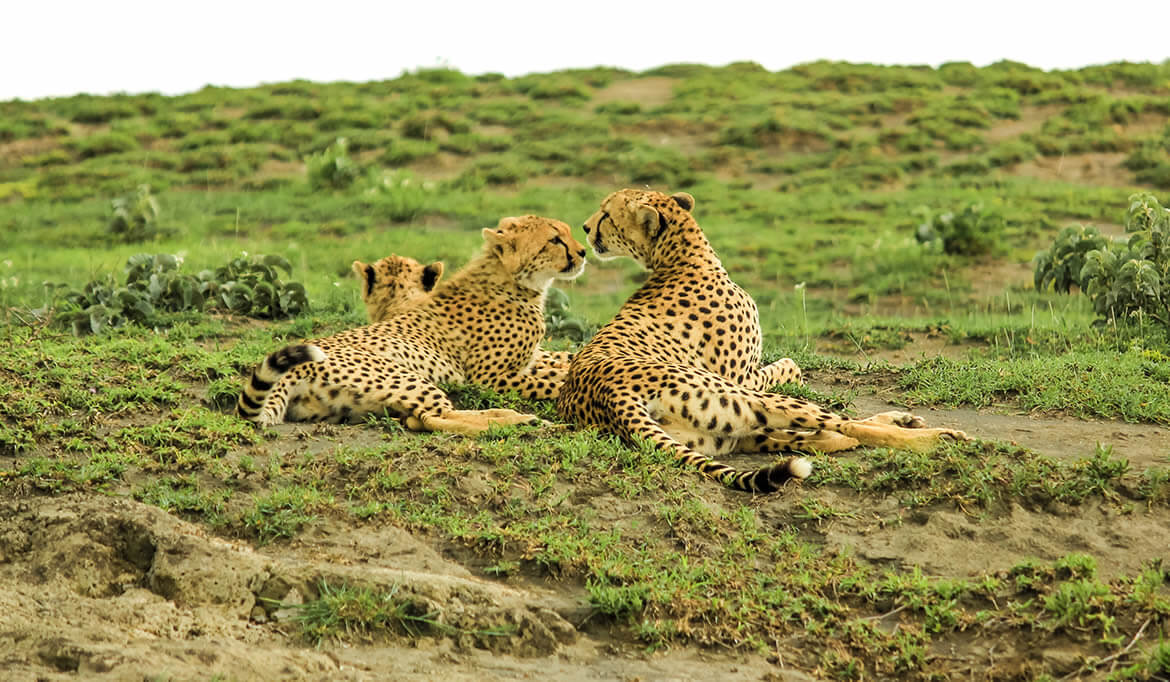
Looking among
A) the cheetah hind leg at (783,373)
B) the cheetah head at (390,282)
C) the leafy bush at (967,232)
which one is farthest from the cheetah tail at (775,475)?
the leafy bush at (967,232)

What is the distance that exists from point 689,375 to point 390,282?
2.08 meters

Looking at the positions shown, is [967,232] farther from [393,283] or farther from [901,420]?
[901,420]

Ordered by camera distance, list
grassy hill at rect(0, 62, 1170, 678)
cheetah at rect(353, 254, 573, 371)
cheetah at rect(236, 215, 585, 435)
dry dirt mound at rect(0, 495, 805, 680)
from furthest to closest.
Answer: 1. cheetah at rect(353, 254, 573, 371)
2. cheetah at rect(236, 215, 585, 435)
3. grassy hill at rect(0, 62, 1170, 678)
4. dry dirt mound at rect(0, 495, 805, 680)

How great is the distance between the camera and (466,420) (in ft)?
16.4

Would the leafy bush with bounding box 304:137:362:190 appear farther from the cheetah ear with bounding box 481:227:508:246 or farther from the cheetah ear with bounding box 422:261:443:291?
the cheetah ear with bounding box 481:227:508:246

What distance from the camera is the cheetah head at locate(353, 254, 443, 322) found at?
6375mm

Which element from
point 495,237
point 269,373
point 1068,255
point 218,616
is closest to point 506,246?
point 495,237

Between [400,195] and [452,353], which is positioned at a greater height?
[400,195]

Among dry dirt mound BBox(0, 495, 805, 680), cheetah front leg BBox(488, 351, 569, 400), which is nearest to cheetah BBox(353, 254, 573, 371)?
cheetah front leg BBox(488, 351, 569, 400)

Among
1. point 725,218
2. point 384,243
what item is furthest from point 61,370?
point 725,218

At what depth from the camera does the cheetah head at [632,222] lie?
5727 millimetres

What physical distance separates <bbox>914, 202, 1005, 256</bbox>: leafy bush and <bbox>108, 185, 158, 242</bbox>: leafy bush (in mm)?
6783

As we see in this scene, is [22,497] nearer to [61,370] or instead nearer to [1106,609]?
[61,370]

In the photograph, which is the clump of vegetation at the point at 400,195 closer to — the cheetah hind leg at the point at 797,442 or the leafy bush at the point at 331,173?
the leafy bush at the point at 331,173
